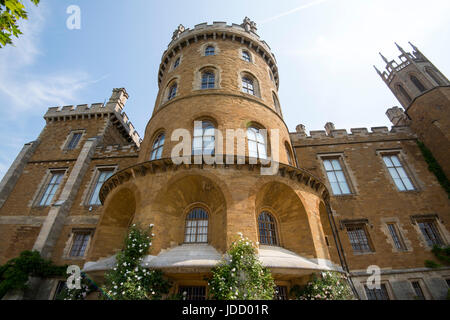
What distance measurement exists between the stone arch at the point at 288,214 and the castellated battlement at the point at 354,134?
805cm

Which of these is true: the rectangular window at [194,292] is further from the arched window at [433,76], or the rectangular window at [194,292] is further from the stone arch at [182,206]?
the arched window at [433,76]

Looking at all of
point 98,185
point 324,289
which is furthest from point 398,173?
point 98,185

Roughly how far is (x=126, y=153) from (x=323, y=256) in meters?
15.3

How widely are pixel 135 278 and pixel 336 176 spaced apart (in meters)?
13.8

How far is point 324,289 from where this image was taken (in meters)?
7.41

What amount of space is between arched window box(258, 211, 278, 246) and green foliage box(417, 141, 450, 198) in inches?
497

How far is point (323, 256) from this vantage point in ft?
28.5

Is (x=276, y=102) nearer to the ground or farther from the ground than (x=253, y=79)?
nearer to the ground

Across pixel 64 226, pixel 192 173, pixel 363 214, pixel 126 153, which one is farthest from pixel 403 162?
pixel 64 226

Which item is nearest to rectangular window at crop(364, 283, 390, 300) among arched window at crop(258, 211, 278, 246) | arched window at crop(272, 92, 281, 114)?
arched window at crop(258, 211, 278, 246)

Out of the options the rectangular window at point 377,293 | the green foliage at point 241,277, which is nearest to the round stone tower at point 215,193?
the green foliage at point 241,277

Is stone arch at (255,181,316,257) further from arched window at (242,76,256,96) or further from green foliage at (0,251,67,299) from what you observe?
green foliage at (0,251,67,299)

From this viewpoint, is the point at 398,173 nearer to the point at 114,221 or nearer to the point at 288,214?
the point at 288,214

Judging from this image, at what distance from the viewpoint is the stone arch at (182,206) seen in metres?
8.33
